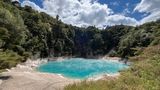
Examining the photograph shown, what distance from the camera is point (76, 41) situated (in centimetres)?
11369

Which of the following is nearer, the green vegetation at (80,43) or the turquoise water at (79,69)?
the green vegetation at (80,43)

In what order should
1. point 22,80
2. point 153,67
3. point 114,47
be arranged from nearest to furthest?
1. point 153,67
2. point 22,80
3. point 114,47

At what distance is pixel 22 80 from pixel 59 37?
245ft

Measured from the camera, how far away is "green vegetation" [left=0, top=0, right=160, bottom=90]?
12367 mm

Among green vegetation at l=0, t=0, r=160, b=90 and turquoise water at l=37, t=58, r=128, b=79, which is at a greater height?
green vegetation at l=0, t=0, r=160, b=90

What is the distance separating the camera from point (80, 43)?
381 ft

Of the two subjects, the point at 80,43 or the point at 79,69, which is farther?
the point at 80,43

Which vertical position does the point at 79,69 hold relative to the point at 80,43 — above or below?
below

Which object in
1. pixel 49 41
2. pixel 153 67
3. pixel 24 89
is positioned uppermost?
pixel 49 41

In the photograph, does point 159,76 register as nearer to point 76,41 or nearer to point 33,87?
point 33,87

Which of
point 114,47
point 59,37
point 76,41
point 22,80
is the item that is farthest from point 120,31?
point 22,80

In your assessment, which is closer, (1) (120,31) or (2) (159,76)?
(2) (159,76)

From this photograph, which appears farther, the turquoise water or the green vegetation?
the turquoise water

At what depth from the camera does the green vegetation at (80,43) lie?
40.6ft
